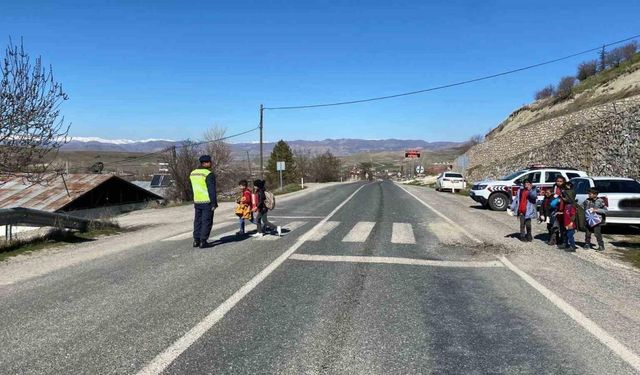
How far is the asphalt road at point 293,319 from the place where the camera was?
12.8 feet

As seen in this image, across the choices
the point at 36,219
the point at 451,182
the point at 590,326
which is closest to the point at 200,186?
the point at 36,219

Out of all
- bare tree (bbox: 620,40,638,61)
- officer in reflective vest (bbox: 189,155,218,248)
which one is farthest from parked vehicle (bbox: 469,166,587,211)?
bare tree (bbox: 620,40,638,61)

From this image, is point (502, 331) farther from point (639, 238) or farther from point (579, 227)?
point (639, 238)

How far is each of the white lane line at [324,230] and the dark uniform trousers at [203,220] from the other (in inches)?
97.4

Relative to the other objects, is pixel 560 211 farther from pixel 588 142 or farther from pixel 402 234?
pixel 588 142

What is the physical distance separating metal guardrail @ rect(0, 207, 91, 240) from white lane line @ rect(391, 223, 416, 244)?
315 inches

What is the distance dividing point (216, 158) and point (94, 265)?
2370 inches

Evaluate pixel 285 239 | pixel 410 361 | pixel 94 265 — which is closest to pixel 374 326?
pixel 410 361

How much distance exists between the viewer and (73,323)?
15.9 feet

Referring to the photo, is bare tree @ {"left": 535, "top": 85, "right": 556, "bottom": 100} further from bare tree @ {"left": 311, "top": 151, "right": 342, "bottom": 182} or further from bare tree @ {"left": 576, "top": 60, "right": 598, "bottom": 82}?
bare tree @ {"left": 311, "top": 151, "right": 342, "bottom": 182}

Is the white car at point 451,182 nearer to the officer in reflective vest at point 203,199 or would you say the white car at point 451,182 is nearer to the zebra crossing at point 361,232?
the zebra crossing at point 361,232

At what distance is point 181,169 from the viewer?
50594 mm

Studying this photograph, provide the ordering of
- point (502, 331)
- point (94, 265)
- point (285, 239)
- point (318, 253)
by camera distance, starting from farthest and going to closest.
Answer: point (285, 239), point (318, 253), point (94, 265), point (502, 331)

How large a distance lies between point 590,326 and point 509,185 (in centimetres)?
1580
